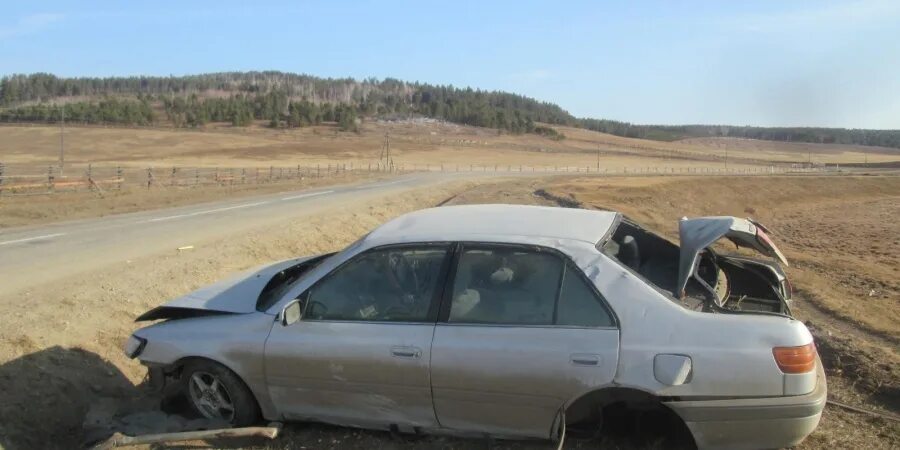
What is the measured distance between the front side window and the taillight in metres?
1.86

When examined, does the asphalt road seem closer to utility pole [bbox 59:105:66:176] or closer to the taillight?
the taillight

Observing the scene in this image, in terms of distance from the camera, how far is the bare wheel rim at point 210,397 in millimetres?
4570

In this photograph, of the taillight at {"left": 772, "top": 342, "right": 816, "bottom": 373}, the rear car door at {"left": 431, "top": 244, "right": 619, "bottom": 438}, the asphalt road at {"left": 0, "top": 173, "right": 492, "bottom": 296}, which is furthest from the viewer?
the asphalt road at {"left": 0, "top": 173, "right": 492, "bottom": 296}

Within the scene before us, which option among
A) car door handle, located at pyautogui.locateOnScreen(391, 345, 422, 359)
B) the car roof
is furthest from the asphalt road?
car door handle, located at pyautogui.locateOnScreen(391, 345, 422, 359)

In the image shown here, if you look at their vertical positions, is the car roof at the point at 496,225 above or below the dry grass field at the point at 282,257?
above

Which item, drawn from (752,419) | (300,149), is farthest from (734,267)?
(300,149)

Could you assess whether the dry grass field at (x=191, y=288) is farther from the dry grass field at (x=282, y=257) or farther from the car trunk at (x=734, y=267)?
the car trunk at (x=734, y=267)

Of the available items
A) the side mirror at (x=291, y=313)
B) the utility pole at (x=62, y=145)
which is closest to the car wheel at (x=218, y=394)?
the side mirror at (x=291, y=313)

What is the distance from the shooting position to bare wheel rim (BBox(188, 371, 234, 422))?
180 inches

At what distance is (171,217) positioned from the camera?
18.1m

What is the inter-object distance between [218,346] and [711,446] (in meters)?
2.90

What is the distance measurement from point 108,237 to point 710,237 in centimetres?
1185

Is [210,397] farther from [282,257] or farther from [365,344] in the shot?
[282,257]

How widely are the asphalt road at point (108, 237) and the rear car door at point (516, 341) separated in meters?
6.26
